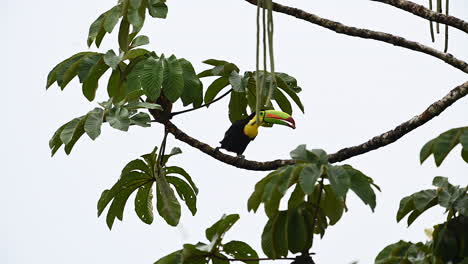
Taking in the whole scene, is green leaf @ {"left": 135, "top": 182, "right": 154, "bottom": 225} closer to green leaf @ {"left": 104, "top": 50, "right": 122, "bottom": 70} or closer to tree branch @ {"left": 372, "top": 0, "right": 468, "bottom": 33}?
green leaf @ {"left": 104, "top": 50, "right": 122, "bottom": 70}

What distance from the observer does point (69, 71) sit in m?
3.49

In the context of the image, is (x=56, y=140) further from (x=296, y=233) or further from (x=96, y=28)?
(x=296, y=233)

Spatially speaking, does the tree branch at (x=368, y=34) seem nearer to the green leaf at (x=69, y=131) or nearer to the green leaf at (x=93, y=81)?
the green leaf at (x=93, y=81)

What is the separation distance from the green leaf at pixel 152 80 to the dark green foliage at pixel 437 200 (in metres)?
1.07

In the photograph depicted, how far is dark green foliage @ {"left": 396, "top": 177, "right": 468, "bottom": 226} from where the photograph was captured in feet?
9.02

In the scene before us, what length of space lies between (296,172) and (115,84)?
1434 mm

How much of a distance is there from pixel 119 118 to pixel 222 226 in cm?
60

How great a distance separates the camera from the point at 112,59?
3426mm

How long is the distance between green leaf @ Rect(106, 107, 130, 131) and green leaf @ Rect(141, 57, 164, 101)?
22 cm

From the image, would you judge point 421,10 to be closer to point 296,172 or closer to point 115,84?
point 296,172

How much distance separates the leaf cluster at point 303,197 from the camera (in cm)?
245

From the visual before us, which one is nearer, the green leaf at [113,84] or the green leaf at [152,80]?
the green leaf at [152,80]

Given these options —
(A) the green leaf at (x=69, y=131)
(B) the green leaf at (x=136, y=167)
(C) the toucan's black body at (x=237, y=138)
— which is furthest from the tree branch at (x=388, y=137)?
(C) the toucan's black body at (x=237, y=138)

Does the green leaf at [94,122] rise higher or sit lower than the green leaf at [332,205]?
higher
